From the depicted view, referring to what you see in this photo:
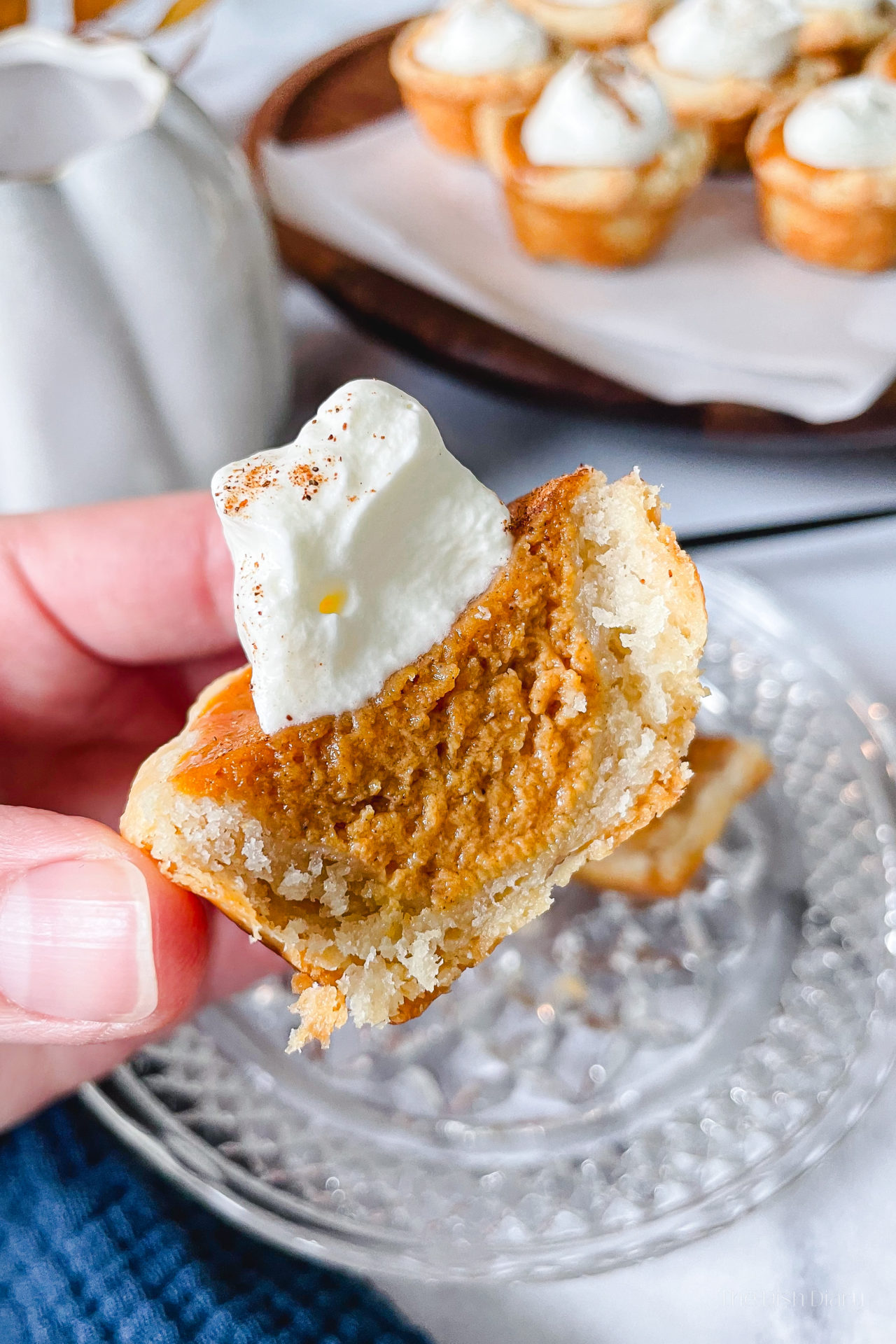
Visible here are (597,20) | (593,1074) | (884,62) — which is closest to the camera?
(593,1074)

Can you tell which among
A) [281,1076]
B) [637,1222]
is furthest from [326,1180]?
[637,1222]

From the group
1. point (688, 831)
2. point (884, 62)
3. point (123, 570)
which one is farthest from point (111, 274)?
point (884, 62)

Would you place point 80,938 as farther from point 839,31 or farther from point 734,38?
point 839,31

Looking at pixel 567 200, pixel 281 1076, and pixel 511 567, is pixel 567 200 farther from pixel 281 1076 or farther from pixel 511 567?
pixel 281 1076

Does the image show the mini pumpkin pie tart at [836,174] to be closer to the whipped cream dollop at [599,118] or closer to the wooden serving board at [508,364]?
the whipped cream dollop at [599,118]

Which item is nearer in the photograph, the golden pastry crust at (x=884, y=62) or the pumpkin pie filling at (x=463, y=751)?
the pumpkin pie filling at (x=463, y=751)

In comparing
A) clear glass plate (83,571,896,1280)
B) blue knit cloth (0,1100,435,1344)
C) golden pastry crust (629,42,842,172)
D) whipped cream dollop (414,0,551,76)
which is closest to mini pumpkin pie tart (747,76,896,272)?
golden pastry crust (629,42,842,172)

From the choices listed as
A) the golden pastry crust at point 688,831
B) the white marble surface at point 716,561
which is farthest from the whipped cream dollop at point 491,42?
the golden pastry crust at point 688,831
